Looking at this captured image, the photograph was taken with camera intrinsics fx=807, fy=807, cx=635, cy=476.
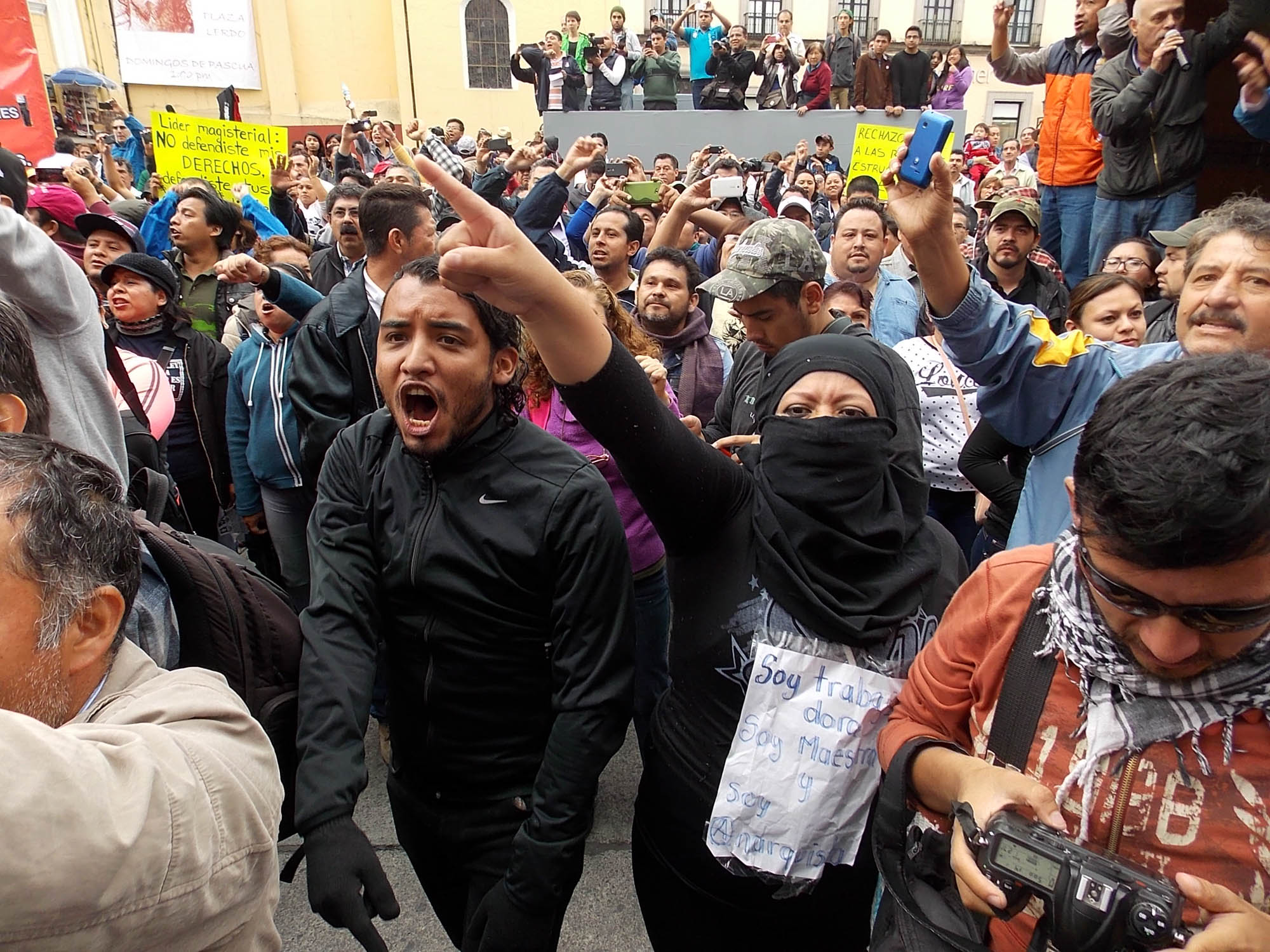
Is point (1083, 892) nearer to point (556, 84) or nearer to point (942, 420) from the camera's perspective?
point (942, 420)

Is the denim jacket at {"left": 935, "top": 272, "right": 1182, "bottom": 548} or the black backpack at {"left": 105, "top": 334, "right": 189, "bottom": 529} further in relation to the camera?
the black backpack at {"left": 105, "top": 334, "right": 189, "bottom": 529}

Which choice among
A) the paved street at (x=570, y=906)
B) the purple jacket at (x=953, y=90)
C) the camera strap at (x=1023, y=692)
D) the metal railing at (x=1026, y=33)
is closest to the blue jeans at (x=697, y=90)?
the purple jacket at (x=953, y=90)

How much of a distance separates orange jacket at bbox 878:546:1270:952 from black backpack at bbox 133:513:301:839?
3.63ft

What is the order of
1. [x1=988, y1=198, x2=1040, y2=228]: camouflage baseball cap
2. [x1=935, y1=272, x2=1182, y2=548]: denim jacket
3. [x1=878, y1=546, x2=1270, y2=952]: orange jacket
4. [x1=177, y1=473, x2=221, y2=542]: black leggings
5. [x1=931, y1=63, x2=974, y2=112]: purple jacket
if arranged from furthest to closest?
[x1=931, y1=63, x2=974, y2=112]: purple jacket, [x1=988, y1=198, x2=1040, y2=228]: camouflage baseball cap, [x1=177, y1=473, x2=221, y2=542]: black leggings, [x1=935, y1=272, x2=1182, y2=548]: denim jacket, [x1=878, y1=546, x2=1270, y2=952]: orange jacket

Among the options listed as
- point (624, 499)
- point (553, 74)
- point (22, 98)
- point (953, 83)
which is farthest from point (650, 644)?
point (953, 83)

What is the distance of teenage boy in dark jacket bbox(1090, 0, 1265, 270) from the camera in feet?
13.7

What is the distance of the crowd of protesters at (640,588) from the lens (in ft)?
3.19

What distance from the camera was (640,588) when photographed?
288 cm

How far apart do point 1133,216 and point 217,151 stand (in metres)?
6.92

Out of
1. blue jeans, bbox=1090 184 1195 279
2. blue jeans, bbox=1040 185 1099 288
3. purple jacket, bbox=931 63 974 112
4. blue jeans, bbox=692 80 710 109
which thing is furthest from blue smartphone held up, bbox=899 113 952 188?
blue jeans, bbox=692 80 710 109

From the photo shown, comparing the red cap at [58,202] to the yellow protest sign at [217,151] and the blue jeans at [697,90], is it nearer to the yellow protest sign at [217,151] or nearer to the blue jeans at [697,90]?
the yellow protest sign at [217,151]

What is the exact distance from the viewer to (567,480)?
171 centimetres

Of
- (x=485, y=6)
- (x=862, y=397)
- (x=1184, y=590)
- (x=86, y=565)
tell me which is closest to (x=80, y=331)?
(x=86, y=565)

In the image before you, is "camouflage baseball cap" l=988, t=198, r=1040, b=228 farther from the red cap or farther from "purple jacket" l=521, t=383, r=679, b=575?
the red cap
